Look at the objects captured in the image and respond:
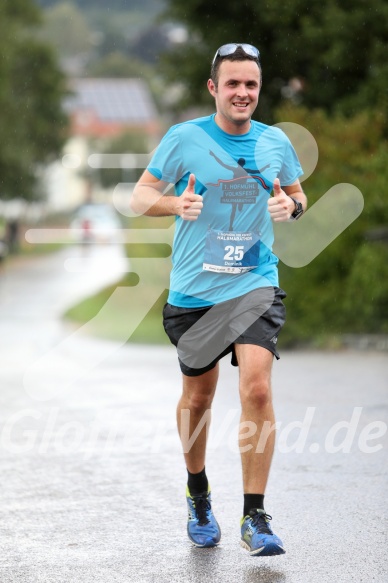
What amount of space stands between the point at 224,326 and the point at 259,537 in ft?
2.97

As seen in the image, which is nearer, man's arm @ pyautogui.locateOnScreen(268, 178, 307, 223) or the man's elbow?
man's arm @ pyautogui.locateOnScreen(268, 178, 307, 223)

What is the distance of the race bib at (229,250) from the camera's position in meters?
5.45

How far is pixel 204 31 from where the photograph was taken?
27.5 m

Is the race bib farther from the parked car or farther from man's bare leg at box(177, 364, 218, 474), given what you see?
the parked car

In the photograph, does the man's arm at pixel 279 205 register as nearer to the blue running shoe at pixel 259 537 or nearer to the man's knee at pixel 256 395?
the man's knee at pixel 256 395

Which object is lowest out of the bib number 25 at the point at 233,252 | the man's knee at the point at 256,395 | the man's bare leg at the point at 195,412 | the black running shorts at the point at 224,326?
the man's bare leg at the point at 195,412

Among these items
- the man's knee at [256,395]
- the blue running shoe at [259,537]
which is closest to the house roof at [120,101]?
the man's knee at [256,395]

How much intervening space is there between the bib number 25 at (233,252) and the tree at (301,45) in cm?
1391

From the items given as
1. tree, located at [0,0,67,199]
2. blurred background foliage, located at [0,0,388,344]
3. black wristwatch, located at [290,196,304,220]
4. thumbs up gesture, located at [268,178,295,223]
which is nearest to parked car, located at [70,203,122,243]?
tree, located at [0,0,67,199]

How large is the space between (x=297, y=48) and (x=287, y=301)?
10.7 meters

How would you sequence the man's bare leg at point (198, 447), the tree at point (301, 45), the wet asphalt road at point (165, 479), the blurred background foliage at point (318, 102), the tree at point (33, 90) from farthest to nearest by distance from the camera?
the tree at point (33, 90) → the tree at point (301, 45) → the blurred background foliage at point (318, 102) → the man's bare leg at point (198, 447) → the wet asphalt road at point (165, 479)

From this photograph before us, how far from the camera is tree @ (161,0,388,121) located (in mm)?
22906

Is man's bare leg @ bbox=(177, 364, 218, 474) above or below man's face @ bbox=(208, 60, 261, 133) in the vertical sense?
below

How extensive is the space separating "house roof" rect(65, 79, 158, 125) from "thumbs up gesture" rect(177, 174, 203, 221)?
437 feet
